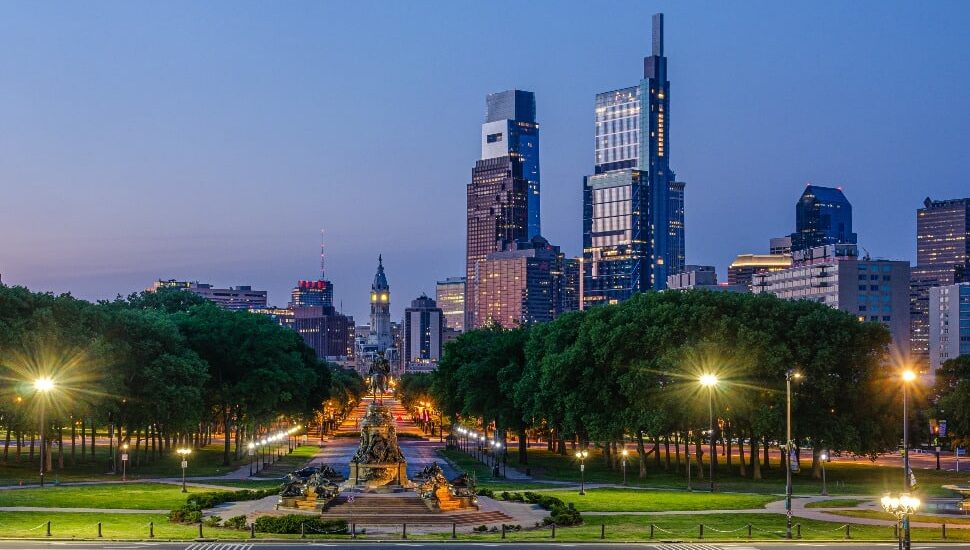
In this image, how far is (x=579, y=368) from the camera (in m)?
104

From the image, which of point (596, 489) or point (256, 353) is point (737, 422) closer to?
point (596, 489)

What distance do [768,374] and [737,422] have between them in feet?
14.9

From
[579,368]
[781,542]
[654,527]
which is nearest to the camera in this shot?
[781,542]

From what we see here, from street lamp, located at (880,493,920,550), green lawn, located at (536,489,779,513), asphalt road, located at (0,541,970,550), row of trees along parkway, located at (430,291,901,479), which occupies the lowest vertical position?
green lawn, located at (536,489,779,513)

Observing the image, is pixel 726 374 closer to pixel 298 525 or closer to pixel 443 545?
pixel 443 545

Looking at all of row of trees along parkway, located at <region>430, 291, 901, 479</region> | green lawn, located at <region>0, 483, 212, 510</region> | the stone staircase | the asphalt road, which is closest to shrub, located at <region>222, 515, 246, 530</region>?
the stone staircase

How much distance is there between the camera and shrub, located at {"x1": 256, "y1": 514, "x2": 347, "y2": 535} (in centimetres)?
5759

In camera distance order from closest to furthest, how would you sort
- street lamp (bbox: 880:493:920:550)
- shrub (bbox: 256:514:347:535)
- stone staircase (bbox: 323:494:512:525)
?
street lamp (bbox: 880:493:920:550) → shrub (bbox: 256:514:347:535) → stone staircase (bbox: 323:494:512:525)

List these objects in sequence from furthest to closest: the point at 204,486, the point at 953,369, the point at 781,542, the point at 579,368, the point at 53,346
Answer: the point at 953,369
the point at 579,368
the point at 53,346
the point at 204,486
the point at 781,542

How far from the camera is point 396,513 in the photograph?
63.7 m

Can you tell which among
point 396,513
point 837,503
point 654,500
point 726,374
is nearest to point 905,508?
point 396,513

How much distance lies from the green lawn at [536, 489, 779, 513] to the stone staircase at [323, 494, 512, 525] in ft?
30.6

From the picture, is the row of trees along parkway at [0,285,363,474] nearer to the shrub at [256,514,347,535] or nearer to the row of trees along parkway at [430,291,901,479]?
the shrub at [256,514,347,535]

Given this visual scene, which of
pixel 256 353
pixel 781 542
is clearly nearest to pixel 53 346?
pixel 256 353
